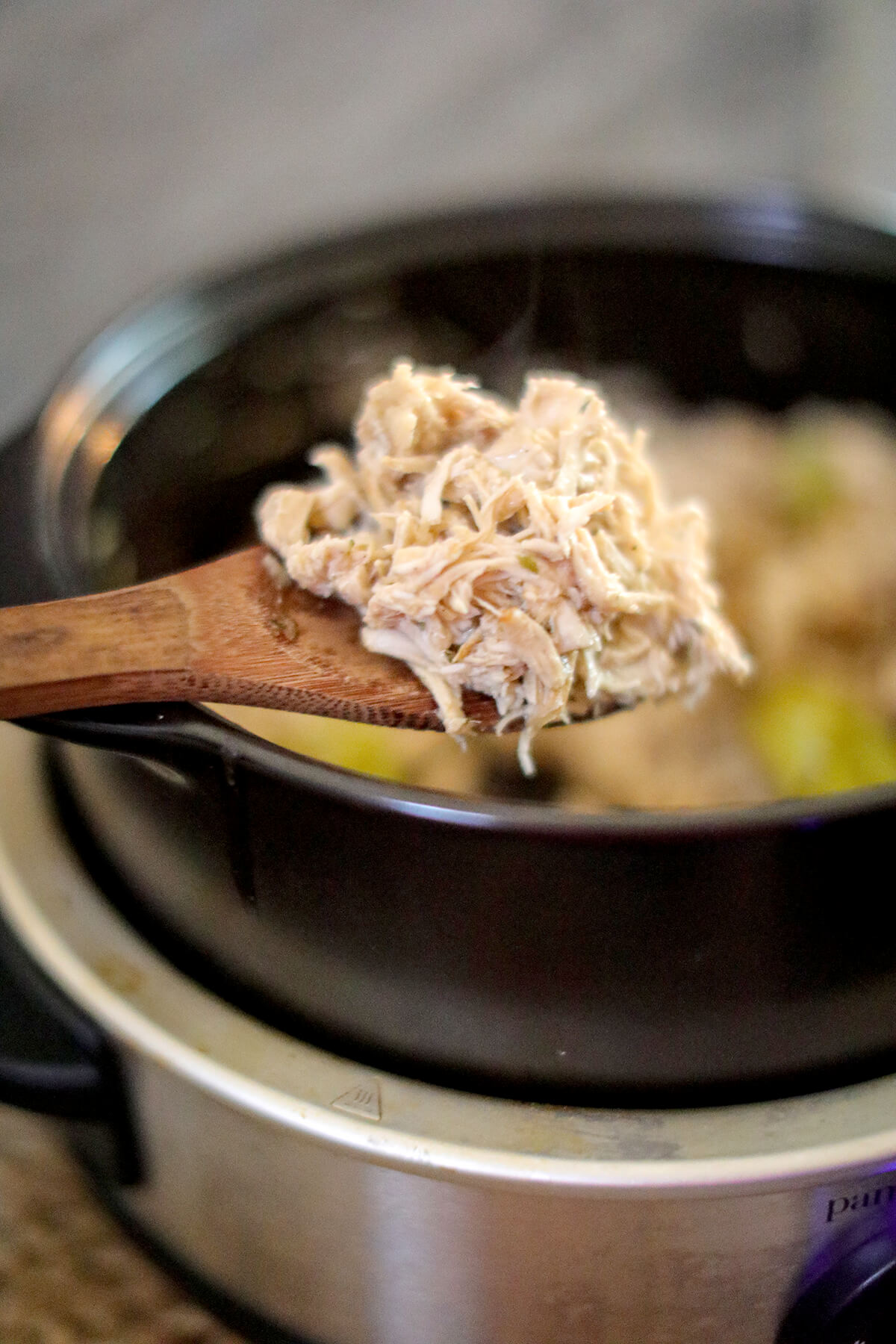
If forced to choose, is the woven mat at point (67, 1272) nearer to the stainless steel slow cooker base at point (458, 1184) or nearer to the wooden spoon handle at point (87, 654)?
the stainless steel slow cooker base at point (458, 1184)

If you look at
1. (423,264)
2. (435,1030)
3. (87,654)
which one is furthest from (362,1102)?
(423,264)

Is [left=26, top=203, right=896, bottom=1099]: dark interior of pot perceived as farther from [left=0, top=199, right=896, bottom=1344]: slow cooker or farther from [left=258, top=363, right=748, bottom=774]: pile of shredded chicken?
[left=258, top=363, right=748, bottom=774]: pile of shredded chicken

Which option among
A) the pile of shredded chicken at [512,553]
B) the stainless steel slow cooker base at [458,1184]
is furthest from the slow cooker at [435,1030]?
the pile of shredded chicken at [512,553]

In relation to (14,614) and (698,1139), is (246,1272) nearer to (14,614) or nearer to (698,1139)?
(698,1139)

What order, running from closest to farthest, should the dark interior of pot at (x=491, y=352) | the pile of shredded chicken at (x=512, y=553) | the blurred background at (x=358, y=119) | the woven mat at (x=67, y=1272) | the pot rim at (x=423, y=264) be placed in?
the pot rim at (x=423, y=264) < the pile of shredded chicken at (x=512, y=553) < the woven mat at (x=67, y=1272) < the dark interior of pot at (x=491, y=352) < the blurred background at (x=358, y=119)

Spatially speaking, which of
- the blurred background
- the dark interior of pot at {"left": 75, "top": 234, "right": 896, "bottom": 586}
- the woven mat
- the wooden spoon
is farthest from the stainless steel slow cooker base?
the blurred background

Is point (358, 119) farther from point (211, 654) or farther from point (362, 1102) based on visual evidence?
point (362, 1102)
